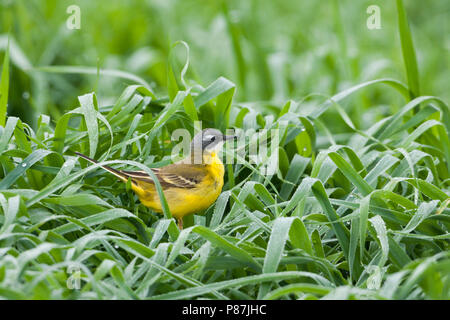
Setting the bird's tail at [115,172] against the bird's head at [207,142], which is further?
the bird's head at [207,142]

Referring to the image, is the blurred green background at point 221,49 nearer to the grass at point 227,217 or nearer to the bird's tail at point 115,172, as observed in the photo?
the grass at point 227,217

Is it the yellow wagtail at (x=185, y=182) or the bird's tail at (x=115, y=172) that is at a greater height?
the bird's tail at (x=115, y=172)

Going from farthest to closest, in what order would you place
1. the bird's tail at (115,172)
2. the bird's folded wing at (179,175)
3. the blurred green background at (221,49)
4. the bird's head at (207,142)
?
1. the blurred green background at (221,49)
2. the bird's head at (207,142)
3. the bird's folded wing at (179,175)
4. the bird's tail at (115,172)

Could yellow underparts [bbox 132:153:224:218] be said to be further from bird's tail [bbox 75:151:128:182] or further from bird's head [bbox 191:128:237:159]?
bird's head [bbox 191:128:237:159]

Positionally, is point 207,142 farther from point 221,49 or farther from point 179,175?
point 221,49

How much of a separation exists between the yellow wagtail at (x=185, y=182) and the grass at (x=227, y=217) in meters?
0.10

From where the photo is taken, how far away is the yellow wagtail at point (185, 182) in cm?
288

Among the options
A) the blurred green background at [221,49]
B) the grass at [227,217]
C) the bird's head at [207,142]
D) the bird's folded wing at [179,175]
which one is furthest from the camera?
the blurred green background at [221,49]

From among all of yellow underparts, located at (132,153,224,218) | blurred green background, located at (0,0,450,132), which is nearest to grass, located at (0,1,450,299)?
yellow underparts, located at (132,153,224,218)

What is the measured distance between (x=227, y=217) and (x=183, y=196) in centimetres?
23

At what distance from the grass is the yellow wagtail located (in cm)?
10

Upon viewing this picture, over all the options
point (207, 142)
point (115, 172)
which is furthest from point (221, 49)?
point (115, 172)

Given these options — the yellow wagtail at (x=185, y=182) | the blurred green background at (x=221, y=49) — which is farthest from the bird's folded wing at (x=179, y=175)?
the blurred green background at (x=221, y=49)
